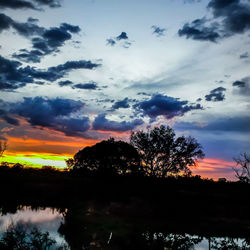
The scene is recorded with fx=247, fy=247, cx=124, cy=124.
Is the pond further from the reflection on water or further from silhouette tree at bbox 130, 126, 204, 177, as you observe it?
silhouette tree at bbox 130, 126, 204, 177

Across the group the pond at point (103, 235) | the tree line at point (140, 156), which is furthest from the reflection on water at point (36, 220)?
the tree line at point (140, 156)

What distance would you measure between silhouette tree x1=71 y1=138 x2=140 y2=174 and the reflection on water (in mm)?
29940

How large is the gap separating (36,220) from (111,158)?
35.4 metres

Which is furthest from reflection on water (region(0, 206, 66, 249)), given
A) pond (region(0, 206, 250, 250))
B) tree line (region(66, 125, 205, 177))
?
tree line (region(66, 125, 205, 177))

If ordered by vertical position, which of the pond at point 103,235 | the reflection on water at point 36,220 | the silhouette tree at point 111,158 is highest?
the silhouette tree at point 111,158

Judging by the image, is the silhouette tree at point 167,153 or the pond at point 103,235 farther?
the silhouette tree at point 167,153

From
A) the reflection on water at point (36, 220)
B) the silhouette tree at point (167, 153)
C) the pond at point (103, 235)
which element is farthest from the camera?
the silhouette tree at point (167, 153)

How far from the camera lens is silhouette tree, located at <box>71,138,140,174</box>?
54000mm

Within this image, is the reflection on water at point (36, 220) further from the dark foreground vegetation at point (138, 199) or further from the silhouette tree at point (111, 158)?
the silhouette tree at point (111, 158)

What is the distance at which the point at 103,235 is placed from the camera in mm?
15750

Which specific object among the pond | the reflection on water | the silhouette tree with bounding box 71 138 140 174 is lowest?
the reflection on water

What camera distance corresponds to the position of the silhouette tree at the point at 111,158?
5400 centimetres

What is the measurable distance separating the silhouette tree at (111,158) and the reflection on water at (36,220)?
29.9m

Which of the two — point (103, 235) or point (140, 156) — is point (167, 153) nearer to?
→ point (140, 156)
